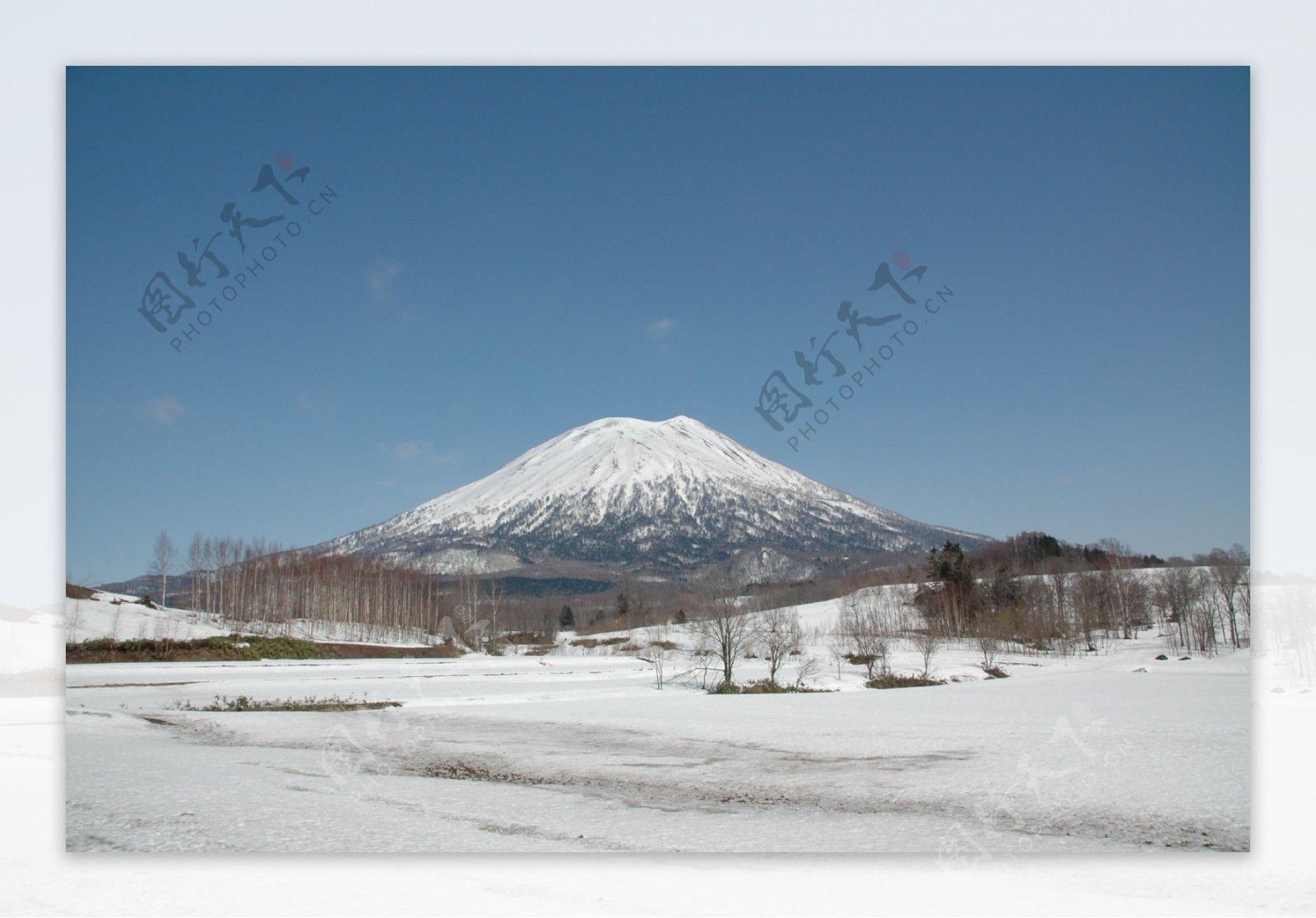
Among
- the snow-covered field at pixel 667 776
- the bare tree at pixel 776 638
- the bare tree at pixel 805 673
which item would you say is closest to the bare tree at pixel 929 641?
the bare tree at pixel 805 673

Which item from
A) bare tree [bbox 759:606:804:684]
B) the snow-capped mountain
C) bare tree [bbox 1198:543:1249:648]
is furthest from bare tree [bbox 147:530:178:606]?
the snow-capped mountain

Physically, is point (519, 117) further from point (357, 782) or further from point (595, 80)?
point (357, 782)

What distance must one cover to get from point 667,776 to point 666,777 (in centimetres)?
3

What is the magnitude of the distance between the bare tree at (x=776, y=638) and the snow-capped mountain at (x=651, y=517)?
17.7ft

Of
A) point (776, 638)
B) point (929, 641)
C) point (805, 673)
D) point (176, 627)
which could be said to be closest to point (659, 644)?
point (929, 641)

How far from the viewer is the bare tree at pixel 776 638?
70.9 ft

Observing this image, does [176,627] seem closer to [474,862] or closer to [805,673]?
[805,673]

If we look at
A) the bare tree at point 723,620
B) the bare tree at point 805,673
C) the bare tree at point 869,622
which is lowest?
the bare tree at point 869,622

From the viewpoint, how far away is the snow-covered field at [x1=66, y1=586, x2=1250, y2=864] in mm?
6234

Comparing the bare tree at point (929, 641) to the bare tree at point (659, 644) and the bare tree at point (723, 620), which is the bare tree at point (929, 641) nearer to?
the bare tree at point (723, 620)

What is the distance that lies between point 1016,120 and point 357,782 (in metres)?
8.25

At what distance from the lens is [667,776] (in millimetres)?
8125
